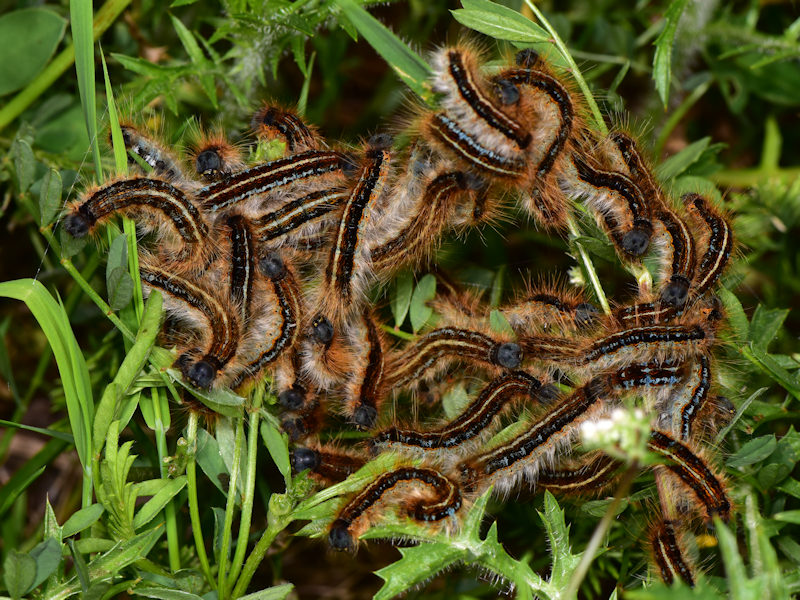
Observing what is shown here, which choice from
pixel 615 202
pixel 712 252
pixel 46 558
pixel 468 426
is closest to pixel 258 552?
pixel 46 558

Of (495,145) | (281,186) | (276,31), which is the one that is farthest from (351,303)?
(276,31)

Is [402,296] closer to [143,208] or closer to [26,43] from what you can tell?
[143,208]

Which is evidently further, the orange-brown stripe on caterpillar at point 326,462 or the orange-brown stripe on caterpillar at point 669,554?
the orange-brown stripe on caterpillar at point 326,462

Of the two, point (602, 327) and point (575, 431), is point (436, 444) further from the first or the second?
point (602, 327)

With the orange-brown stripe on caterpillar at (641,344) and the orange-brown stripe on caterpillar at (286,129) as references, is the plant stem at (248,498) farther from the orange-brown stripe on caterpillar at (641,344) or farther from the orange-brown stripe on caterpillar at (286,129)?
the orange-brown stripe on caterpillar at (641,344)

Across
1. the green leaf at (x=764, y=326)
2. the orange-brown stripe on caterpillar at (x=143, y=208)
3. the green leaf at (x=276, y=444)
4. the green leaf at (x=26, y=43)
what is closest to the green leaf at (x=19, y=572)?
the green leaf at (x=276, y=444)

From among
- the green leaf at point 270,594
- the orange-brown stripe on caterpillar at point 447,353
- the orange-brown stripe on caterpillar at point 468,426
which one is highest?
the orange-brown stripe on caterpillar at point 447,353
